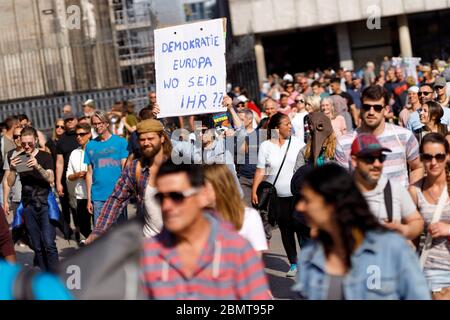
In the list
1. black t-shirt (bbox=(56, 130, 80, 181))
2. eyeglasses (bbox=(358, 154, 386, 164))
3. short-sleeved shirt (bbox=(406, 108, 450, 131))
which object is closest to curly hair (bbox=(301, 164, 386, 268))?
eyeglasses (bbox=(358, 154, 386, 164))

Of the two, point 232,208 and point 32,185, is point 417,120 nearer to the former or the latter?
point 32,185

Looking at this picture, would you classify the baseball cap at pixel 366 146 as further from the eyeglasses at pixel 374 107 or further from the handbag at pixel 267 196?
the handbag at pixel 267 196

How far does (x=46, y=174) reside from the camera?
1129cm

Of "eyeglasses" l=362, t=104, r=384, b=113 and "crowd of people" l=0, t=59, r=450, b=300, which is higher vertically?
"eyeglasses" l=362, t=104, r=384, b=113

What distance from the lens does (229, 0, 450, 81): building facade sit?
33.2 m

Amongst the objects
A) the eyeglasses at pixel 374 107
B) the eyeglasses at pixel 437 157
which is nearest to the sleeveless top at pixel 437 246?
the eyeglasses at pixel 437 157

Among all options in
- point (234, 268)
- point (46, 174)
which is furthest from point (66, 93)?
point (234, 268)

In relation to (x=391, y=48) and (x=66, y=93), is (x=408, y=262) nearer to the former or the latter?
(x=66, y=93)

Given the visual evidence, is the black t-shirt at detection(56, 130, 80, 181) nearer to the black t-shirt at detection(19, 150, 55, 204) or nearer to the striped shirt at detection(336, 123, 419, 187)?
the black t-shirt at detection(19, 150, 55, 204)

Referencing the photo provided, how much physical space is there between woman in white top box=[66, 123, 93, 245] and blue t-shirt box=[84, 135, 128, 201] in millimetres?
695

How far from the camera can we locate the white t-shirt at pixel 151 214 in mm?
7691

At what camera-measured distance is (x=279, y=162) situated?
10523mm

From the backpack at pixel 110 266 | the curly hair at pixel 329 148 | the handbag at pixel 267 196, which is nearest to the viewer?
the backpack at pixel 110 266

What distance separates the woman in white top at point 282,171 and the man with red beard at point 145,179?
2.60m
